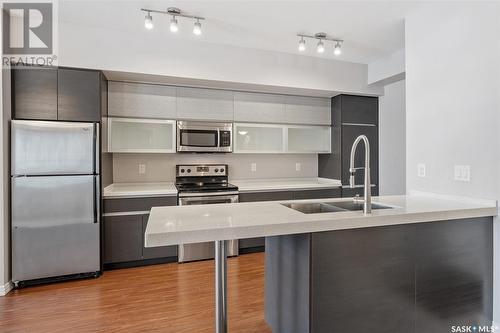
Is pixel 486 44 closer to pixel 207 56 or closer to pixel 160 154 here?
pixel 207 56

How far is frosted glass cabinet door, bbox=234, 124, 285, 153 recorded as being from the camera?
400 centimetres

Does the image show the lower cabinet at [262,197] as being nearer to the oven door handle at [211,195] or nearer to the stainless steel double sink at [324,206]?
the oven door handle at [211,195]

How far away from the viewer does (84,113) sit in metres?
2.99

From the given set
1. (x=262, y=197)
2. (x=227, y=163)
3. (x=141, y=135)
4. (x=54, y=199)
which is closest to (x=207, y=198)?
(x=262, y=197)

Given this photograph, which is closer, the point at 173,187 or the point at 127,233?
the point at 127,233

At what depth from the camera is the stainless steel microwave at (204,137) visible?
3709 mm

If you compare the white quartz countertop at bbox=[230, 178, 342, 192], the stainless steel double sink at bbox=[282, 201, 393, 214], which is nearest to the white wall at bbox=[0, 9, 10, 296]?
the white quartz countertop at bbox=[230, 178, 342, 192]

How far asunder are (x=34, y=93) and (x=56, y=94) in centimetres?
18

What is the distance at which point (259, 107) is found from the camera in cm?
403

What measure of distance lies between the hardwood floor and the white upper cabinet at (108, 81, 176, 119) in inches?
72.1

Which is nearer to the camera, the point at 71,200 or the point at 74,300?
the point at 74,300

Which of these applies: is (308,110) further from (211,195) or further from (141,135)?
(141,135)

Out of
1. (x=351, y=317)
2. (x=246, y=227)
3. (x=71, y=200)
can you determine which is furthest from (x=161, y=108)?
(x=351, y=317)

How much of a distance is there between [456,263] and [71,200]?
10.8 ft
